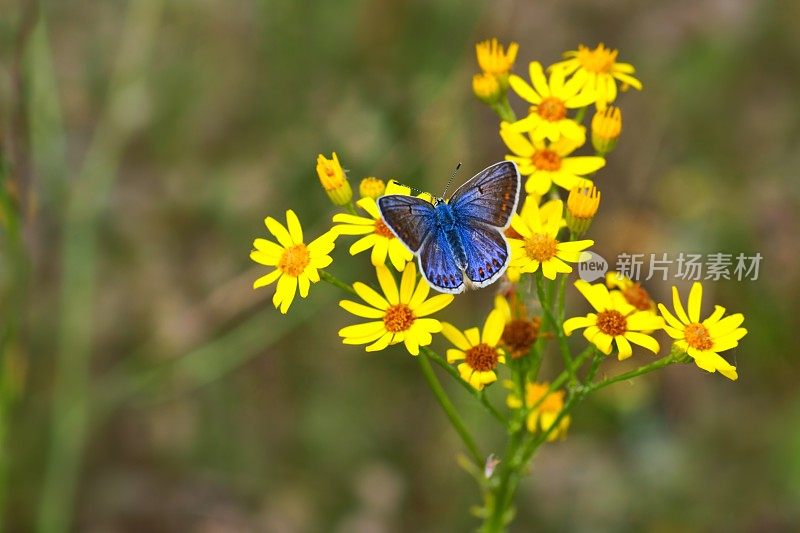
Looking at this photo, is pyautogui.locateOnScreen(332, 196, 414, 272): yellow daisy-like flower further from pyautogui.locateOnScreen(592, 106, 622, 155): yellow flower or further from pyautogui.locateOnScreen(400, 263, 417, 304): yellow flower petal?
pyautogui.locateOnScreen(592, 106, 622, 155): yellow flower

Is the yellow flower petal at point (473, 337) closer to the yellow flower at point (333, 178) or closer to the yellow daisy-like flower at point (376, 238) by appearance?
the yellow daisy-like flower at point (376, 238)

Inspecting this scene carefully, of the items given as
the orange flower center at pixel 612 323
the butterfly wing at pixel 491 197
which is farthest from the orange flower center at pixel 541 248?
the orange flower center at pixel 612 323

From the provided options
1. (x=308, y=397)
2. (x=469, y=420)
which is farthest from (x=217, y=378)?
(x=469, y=420)

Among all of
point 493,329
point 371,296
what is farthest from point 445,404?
point 371,296

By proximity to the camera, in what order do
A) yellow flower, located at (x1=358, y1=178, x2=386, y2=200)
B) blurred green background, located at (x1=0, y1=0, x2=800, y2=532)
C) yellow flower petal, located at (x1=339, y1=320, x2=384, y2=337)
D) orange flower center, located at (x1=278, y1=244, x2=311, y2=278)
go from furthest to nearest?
blurred green background, located at (x1=0, y1=0, x2=800, y2=532) < yellow flower, located at (x1=358, y1=178, x2=386, y2=200) < orange flower center, located at (x1=278, y1=244, x2=311, y2=278) < yellow flower petal, located at (x1=339, y1=320, x2=384, y2=337)

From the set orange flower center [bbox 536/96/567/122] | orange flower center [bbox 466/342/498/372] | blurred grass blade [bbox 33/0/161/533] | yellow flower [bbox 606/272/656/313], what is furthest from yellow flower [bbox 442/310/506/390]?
blurred grass blade [bbox 33/0/161/533]

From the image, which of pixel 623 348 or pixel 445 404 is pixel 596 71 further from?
pixel 445 404

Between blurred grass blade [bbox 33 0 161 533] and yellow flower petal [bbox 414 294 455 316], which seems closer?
yellow flower petal [bbox 414 294 455 316]
